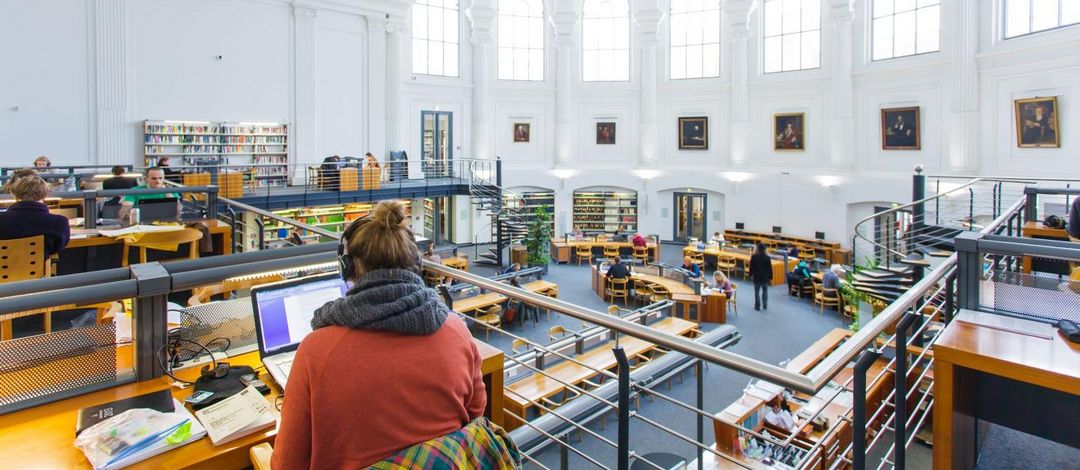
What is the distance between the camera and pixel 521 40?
1917 cm

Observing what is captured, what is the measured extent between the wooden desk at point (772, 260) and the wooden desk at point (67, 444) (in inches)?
523

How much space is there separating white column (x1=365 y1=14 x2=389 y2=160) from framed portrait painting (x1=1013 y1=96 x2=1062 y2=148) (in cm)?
1385

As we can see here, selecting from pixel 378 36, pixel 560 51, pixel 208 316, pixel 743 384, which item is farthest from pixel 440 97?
pixel 208 316

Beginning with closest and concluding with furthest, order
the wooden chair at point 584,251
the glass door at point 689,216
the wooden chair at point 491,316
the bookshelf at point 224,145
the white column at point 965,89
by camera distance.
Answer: the wooden chair at point 491,316
the white column at point 965,89
the bookshelf at point 224,145
the wooden chair at point 584,251
the glass door at point 689,216

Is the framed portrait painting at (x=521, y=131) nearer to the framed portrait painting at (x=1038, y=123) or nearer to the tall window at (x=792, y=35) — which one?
the tall window at (x=792, y=35)

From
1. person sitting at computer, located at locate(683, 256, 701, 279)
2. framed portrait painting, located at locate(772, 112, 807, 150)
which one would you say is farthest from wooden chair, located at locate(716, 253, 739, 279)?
framed portrait painting, located at locate(772, 112, 807, 150)

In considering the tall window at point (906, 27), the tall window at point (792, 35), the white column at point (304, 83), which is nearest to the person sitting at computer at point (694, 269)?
the tall window at point (792, 35)

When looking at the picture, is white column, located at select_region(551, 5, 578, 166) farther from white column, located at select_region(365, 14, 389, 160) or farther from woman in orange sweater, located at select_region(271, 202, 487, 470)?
woman in orange sweater, located at select_region(271, 202, 487, 470)

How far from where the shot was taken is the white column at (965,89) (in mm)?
12227

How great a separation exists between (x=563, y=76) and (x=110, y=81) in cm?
1154

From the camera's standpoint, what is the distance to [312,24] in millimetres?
14906

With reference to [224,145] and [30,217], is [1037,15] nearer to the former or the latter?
[30,217]

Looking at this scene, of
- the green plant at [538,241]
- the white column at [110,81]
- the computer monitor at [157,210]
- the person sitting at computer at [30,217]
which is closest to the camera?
the person sitting at computer at [30,217]

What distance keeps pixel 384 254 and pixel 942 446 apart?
1.84 metres
